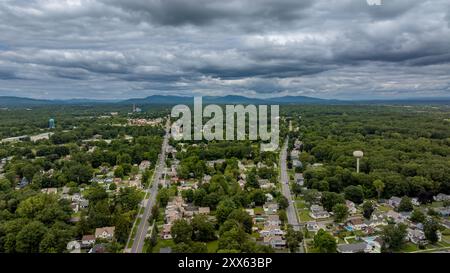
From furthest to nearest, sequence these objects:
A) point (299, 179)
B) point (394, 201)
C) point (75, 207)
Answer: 1. point (299, 179)
2. point (394, 201)
3. point (75, 207)

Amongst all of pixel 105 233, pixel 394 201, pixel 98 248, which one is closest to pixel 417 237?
pixel 394 201

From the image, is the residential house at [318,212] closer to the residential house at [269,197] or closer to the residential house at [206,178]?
the residential house at [269,197]

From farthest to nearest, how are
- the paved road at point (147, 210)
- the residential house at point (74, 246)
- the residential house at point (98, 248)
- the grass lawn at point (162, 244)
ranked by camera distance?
the paved road at point (147, 210) → the grass lawn at point (162, 244) → the residential house at point (74, 246) → the residential house at point (98, 248)

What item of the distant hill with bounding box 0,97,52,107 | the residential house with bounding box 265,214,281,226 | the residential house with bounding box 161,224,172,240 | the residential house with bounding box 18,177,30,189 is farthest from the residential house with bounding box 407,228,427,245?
the distant hill with bounding box 0,97,52,107

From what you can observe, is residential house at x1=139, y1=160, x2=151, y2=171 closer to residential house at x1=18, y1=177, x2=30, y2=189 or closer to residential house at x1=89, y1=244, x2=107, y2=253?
residential house at x1=18, y1=177, x2=30, y2=189

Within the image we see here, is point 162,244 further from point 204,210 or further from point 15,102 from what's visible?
point 15,102

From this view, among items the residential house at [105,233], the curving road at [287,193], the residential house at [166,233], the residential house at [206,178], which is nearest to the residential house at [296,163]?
the curving road at [287,193]
